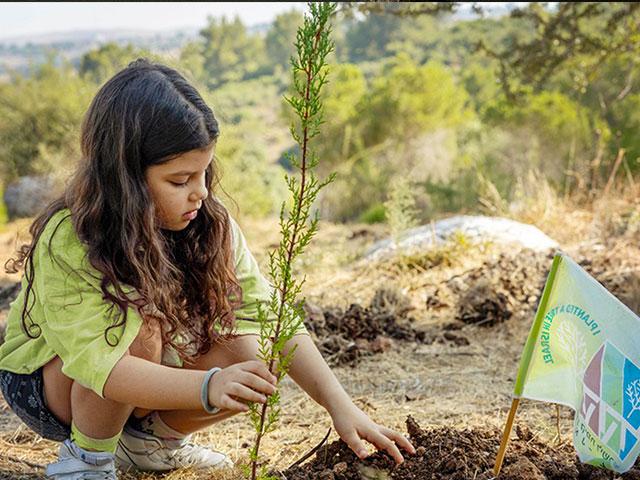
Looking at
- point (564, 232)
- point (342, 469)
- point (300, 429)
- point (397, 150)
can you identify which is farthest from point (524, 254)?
point (397, 150)

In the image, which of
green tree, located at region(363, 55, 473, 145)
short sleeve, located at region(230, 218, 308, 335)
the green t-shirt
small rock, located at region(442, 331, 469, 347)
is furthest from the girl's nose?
green tree, located at region(363, 55, 473, 145)

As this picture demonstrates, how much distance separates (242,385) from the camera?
5.24 feet

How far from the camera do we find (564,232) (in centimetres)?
608

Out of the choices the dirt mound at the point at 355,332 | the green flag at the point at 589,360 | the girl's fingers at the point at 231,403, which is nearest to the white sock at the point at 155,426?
the girl's fingers at the point at 231,403

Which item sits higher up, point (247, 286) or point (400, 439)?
point (247, 286)

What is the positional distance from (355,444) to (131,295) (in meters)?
0.69

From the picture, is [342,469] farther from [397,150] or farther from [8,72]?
[8,72]

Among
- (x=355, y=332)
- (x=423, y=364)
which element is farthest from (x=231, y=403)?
(x=355, y=332)

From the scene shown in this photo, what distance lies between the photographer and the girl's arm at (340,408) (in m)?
1.99

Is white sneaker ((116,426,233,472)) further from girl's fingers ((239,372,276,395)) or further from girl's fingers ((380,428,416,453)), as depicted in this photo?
girl's fingers ((239,372,276,395))

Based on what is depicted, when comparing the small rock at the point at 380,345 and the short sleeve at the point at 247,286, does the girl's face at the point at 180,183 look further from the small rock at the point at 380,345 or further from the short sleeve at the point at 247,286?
the small rock at the point at 380,345

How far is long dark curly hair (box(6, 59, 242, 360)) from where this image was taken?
190 cm

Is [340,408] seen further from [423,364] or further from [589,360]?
[423,364]

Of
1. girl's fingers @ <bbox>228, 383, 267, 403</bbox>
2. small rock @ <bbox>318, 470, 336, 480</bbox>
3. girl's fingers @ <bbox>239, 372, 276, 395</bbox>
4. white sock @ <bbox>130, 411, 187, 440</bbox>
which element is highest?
girl's fingers @ <bbox>239, 372, 276, 395</bbox>
